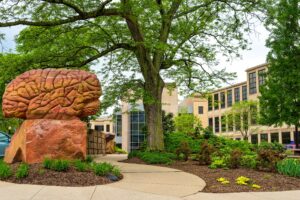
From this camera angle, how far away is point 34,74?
11.6 m

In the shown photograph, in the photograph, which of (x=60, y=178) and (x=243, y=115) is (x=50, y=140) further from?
(x=243, y=115)

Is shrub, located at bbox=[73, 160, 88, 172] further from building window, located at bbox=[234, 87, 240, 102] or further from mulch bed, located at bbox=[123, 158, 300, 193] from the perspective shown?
building window, located at bbox=[234, 87, 240, 102]

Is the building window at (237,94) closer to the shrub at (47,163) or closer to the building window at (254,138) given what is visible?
the building window at (254,138)

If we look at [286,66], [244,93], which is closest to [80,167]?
[286,66]

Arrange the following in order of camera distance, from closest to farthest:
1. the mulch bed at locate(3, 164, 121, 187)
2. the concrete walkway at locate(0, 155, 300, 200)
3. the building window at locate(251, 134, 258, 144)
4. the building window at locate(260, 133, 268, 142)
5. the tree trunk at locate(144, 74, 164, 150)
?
the concrete walkway at locate(0, 155, 300, 200), the mulch bed at locate(3, 164, 121, 187), the tree trunk at locate(144, 74, 164, 150), the building window at locate(260, 133, 268, 142), the building window at locate(251, 134, 258, 144)

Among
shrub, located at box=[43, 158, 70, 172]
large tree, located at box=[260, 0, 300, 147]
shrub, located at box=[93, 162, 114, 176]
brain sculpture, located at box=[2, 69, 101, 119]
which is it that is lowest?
shrub, located at box=[93, 162, 114, 176]

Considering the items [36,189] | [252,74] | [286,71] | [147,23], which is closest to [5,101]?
[36,189]

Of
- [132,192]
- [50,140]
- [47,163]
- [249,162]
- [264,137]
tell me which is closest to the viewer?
[132,192]

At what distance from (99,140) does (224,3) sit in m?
14.3

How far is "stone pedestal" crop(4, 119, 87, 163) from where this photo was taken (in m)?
10.8

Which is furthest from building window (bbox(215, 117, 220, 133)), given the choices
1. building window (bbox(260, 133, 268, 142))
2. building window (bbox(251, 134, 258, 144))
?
building window (bbox(260, 133, 268, 142))

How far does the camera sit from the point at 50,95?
11523 mm

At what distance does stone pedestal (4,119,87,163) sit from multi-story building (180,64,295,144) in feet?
141

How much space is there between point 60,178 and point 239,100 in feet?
224
